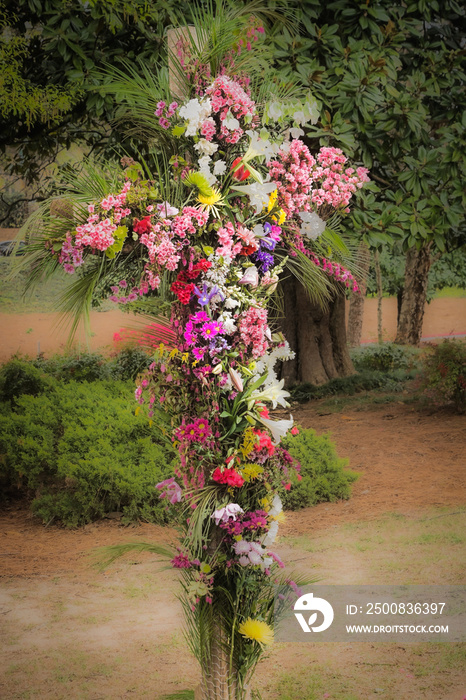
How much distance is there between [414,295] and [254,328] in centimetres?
1209

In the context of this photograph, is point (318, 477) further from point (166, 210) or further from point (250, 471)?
point (166, 210)

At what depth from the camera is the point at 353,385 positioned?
9461 mm

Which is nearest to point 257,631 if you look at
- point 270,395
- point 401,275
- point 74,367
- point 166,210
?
point 270,395

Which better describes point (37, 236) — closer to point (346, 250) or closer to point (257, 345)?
point (257, 345)

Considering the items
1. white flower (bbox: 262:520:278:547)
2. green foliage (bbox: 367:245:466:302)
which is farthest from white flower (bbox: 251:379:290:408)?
green foliage (bbox: 367:245:466:302)

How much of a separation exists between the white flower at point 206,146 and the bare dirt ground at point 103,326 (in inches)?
289

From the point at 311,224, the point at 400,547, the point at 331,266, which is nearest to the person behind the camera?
the point at 311,224

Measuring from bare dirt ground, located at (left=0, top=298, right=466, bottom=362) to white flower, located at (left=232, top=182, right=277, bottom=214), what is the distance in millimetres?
7336

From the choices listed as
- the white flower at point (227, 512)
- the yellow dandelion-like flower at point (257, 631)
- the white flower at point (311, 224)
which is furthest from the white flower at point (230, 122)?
the yellow dandelion-like flower at point (257, 631)

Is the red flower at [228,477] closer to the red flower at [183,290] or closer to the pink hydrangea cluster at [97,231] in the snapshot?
the red flower at [183,290]

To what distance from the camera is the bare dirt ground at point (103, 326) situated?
566 inches

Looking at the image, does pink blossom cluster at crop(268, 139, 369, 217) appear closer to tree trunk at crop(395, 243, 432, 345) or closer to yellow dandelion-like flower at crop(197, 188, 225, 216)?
yellow dandelion-like flower at crop(197, 188, 225, 216)

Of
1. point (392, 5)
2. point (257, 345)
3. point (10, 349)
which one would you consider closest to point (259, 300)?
point (257, 345)

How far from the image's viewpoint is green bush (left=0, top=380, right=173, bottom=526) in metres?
5.39
